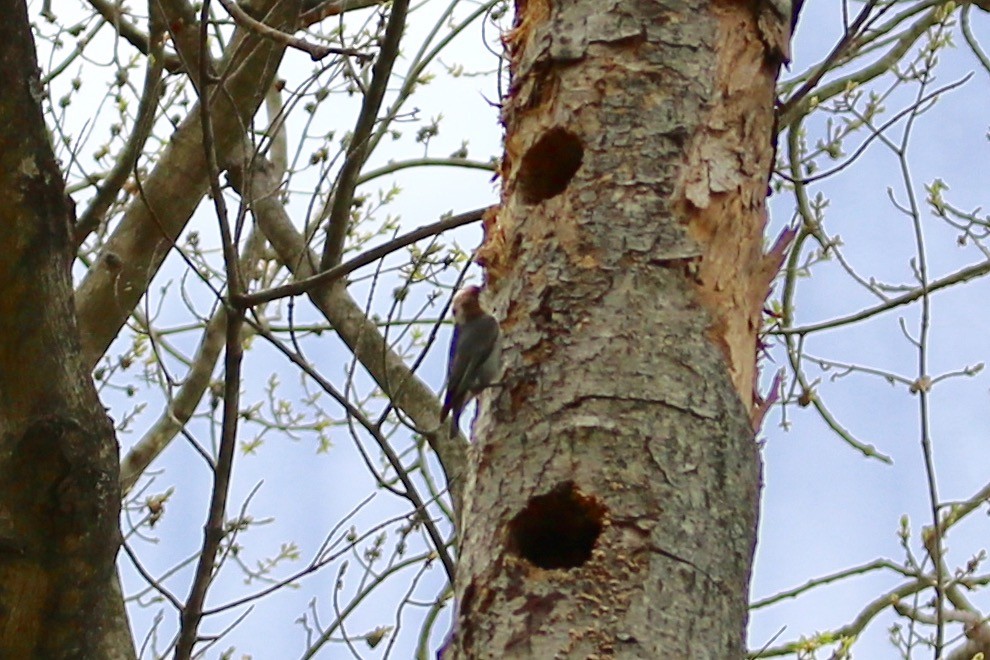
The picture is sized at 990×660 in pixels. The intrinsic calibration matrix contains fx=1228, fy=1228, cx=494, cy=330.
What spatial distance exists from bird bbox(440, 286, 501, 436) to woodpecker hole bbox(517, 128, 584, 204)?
0.97 feet

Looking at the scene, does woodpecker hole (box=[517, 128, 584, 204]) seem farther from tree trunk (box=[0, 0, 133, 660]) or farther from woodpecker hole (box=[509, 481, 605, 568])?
tree trunk (box=[0, 0, 133, 660])

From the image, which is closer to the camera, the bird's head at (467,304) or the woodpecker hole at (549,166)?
the woodpecker hole at (549,166)

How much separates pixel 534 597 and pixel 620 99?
3.51 ft

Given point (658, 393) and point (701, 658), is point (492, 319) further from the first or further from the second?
point (701, 658)

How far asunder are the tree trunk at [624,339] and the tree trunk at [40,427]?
2.14 ft

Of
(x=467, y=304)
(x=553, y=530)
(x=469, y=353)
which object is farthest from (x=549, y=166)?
(x=553, y=530)

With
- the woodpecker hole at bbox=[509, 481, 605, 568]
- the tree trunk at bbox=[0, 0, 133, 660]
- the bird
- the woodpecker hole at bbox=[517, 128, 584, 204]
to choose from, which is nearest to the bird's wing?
the bird

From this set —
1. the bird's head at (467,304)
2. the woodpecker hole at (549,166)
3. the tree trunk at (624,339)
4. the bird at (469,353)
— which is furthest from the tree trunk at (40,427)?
the bird's head at (467,304)

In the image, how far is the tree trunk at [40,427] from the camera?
2.06 m

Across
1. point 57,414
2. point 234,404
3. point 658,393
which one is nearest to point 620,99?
point 658,393

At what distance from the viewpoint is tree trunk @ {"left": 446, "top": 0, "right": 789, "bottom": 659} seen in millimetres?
2035

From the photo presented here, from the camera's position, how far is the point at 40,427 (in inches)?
81.0

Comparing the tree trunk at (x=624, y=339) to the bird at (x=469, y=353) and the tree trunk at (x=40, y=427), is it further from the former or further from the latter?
the tree trunk at (x=40, y=427)

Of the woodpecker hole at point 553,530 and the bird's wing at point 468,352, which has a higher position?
the bird's wing at point 468,352
